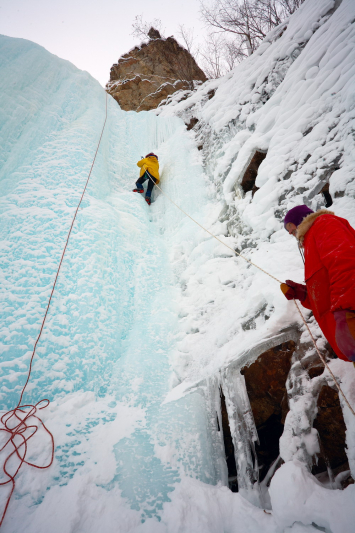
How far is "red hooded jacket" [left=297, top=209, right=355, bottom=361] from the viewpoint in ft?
2.99

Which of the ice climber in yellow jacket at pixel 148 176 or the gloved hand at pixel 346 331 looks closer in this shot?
the gloved hand at pixel 346 331

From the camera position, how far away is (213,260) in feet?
9.26

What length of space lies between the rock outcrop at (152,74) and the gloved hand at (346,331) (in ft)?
26.8

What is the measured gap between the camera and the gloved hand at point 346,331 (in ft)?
2.90

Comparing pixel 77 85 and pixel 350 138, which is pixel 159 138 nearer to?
pixel 77 85

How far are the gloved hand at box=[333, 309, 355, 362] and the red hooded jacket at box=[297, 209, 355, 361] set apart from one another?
0.08 ft

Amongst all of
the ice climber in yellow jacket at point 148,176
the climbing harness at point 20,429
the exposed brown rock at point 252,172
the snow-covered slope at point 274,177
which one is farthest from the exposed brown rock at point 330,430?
the ice climber in yellow jacket at point 148,176

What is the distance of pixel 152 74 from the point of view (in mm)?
7918

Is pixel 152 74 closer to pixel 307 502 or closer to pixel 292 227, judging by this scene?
pixel 292 227

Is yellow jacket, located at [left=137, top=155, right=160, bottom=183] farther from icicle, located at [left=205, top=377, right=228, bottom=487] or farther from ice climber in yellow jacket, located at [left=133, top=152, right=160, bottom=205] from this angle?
icicle, located at [left=205, top=377, right=228, bottom=487]

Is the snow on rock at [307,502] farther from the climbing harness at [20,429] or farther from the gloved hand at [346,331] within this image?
the climbing harness at [20,429]

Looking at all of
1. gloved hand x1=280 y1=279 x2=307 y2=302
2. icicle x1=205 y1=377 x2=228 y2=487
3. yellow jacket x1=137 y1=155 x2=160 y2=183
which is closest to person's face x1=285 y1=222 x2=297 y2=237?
gloved hand x1=280 y1=279 x2=307 y2=302

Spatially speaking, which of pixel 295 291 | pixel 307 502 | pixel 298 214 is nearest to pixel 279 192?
pixel 298 214

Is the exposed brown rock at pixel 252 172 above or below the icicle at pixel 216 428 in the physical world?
above
